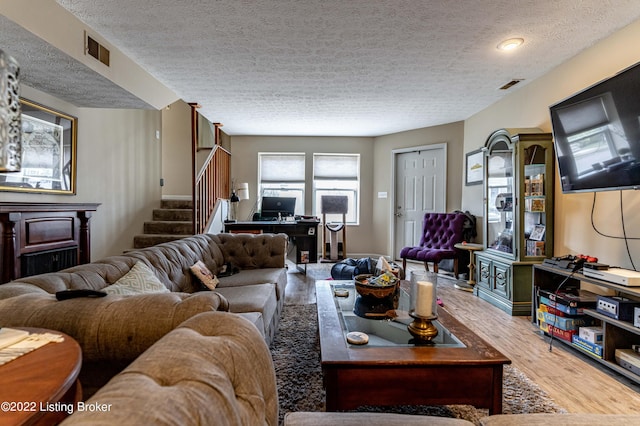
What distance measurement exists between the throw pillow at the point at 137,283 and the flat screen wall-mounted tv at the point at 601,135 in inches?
124

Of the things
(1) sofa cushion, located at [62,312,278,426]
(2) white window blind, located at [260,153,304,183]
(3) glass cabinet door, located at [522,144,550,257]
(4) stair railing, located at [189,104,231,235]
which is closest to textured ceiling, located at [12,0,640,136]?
(4) stair railing, located at [189,104,231,235]

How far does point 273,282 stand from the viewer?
9.26 feet

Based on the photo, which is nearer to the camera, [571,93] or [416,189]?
[571,93]

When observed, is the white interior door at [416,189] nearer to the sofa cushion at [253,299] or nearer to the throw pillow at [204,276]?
the sofa cushion at [253,299]

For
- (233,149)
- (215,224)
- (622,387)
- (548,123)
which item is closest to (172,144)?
(233,149)

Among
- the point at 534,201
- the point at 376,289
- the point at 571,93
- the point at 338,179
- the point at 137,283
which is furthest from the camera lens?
the point at 338,179

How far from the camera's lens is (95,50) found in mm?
2691

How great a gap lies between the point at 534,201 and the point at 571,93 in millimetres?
1085

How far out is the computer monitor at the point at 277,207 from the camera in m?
5.97

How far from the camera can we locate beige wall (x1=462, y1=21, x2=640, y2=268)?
2.59 metres

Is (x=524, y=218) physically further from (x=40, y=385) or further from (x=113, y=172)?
(x=113, y=172)

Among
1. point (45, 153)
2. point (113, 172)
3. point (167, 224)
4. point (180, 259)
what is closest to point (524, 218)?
point (180, 259)

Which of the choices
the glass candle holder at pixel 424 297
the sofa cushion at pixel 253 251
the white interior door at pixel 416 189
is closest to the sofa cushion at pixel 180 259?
the sofa cushion at pixel 253 251

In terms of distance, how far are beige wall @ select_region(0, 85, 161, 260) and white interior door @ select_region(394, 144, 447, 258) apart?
4388 millimetres
